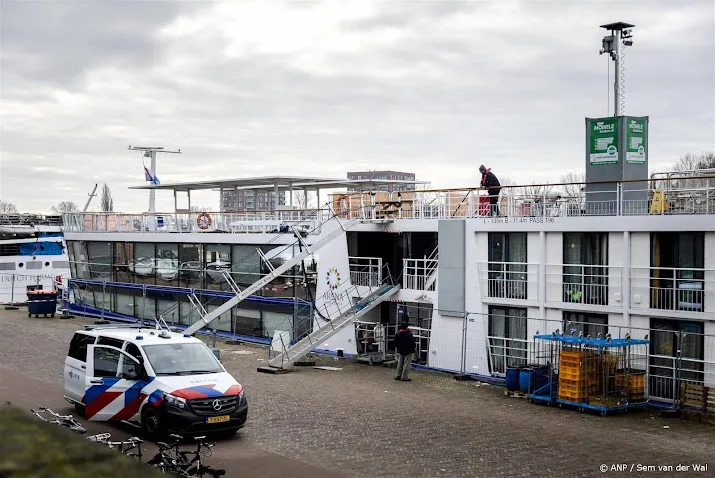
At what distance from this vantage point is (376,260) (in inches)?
1131

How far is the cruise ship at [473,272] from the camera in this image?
19.8m

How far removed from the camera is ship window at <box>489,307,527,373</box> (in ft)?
73.7

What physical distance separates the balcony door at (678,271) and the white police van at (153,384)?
34.1 ft

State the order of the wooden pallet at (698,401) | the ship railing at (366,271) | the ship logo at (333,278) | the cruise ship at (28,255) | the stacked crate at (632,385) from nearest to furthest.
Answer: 1. the wooden pallet at (698,401)
2. the stacked crate at (632,385)
3. the ship railing at (366,271)
4. the ship logo at (333,278)
5. the cruise ship at (28,255)

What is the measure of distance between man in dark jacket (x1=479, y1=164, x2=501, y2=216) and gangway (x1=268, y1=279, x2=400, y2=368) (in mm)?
3964

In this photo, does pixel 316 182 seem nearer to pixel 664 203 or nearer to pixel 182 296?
pixel 182 296

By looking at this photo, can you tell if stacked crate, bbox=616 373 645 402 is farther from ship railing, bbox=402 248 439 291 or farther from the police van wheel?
the police van wheel

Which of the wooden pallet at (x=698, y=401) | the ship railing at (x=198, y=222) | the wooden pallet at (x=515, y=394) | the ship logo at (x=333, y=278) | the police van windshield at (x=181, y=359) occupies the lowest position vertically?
the wooden pallet at (x=515, y=394)

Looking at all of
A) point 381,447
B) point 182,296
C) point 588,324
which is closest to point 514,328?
point 588,324

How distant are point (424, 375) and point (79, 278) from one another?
23.3 meters

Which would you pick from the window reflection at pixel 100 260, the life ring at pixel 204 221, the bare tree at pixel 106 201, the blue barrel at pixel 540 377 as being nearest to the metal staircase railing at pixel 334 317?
the blue barrel at pixel 540 377

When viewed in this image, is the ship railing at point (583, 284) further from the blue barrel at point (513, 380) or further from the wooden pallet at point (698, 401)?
the wooden pallet at point (698, 401)

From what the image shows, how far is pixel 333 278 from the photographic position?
2847cm

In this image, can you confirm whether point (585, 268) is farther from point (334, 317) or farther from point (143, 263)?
point (143, 263)
